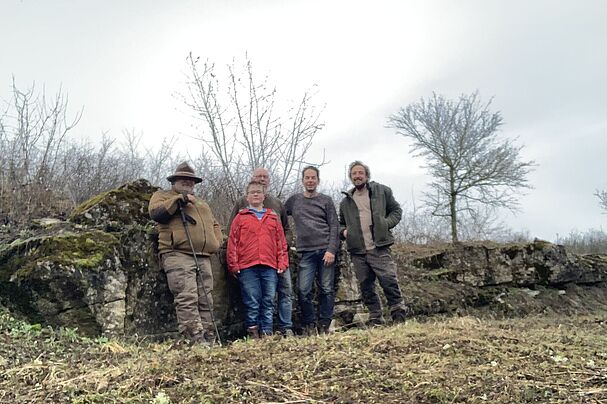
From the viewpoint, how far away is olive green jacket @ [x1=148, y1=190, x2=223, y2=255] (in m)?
5.48

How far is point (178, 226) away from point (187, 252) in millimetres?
284

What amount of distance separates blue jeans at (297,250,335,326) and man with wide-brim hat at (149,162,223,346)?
1174mm

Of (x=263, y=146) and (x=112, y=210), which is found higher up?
(x=263, y=146)

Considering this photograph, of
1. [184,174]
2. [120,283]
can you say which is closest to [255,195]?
[184,174]

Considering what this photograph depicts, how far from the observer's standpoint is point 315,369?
3.58 metres

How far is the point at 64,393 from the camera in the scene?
3.18 metres

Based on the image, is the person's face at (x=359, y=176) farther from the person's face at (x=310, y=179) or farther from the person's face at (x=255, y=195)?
the person's face at (x=255, y=195)

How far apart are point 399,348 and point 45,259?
340 centimetres

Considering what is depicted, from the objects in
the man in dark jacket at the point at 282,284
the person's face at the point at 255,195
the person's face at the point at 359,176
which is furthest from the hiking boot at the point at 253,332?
the person's face at the point at 359,176

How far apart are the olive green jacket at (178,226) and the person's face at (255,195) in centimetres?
59

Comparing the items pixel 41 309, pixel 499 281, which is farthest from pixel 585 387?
pixel 499 281

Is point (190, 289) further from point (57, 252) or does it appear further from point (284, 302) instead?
point (57, 252)

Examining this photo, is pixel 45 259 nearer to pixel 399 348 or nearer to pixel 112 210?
pixel 112 210

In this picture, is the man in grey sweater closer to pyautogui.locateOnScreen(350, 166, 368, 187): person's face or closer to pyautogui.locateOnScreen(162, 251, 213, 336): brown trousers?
pyautogui.locateOnScreen(350, 166, 368, 187): person's face
